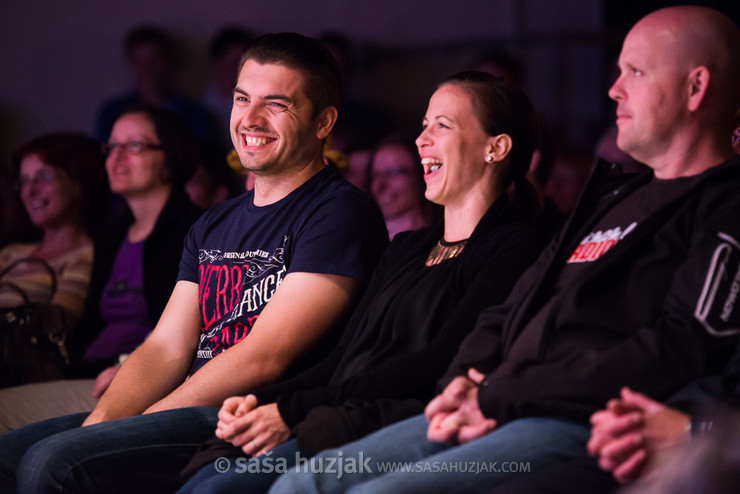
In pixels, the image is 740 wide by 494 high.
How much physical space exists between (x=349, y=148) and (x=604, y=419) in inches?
109

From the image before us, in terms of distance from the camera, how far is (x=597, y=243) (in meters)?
1.70

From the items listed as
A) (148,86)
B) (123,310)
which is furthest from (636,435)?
(148,86)

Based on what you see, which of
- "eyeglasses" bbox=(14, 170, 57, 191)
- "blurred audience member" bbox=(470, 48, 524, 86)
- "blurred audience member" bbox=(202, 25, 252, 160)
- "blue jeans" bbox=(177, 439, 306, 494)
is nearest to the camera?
"blue jeans" bbox=(177, 439, 306, 494)

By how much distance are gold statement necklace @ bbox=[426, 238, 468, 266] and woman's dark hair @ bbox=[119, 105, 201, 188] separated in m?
1.28

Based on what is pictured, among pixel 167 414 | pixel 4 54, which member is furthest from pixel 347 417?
pixel 4 54

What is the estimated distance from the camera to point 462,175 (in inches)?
79.4

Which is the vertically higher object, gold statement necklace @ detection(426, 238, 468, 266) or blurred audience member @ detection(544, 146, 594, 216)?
gold statement necklace @ detection(426, 238, 468, 266)

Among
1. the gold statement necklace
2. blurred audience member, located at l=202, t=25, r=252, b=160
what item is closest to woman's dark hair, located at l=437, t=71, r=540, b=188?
the gold statement necklace

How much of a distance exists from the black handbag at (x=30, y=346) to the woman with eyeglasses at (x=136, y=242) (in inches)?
3.0

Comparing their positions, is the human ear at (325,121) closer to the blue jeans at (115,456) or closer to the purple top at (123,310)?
the blue jeans at (115,456)

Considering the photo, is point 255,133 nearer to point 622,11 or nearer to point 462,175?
point 462,175

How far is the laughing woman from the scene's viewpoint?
176 cm

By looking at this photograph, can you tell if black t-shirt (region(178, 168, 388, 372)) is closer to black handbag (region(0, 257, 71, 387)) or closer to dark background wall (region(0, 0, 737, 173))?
black handbag (region(0, 257, 71, 387))

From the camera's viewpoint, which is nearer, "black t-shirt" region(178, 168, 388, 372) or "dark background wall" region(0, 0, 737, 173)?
"black t-shirt" region(178, 168, 388, 372)
